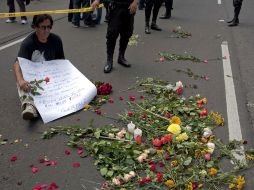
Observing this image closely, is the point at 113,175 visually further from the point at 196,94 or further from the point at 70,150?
the point at 196,94

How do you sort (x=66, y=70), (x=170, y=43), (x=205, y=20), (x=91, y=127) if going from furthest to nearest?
(x=205, y=20), (x=170, y=43), (x=66, y=70), (x=91, y=127)

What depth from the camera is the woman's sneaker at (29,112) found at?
468cm

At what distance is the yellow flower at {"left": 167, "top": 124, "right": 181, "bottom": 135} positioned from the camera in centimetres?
435

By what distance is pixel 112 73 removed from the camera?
676cm

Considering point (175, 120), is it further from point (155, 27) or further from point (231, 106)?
point (155, 27)

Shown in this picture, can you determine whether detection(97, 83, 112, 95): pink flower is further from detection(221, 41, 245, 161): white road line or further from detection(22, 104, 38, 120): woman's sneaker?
detection(221, 41, 245, 161): white road line

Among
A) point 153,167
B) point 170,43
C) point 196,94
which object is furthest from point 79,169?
point 170,43

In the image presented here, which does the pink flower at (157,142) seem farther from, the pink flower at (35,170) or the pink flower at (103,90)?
the pink flower at (103,90)

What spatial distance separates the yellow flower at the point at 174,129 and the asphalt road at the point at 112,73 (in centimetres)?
54

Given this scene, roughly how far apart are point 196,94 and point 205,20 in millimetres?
7052

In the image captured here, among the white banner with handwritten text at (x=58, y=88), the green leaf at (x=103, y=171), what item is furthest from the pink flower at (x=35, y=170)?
the white banner with handwritten text at (x=58, y=88)

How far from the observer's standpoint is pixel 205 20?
1239cm

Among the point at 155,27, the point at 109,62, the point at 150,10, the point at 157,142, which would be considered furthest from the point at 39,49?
the point at 155,27

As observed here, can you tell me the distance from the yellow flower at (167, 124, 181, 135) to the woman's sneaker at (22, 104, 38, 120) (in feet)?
5.03
